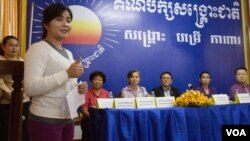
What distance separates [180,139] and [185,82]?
76.4 inches

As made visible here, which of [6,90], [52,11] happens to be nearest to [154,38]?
[6,90]

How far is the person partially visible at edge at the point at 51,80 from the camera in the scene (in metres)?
1.11

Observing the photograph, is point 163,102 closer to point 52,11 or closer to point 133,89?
point 133,89

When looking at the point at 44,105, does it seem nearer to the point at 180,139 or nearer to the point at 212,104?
the point at 180,139

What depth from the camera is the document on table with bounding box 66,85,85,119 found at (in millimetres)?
1174

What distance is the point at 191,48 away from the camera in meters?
4.40

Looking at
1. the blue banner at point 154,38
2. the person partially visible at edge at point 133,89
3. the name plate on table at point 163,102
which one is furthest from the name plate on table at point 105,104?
the blue banner at point 154,38

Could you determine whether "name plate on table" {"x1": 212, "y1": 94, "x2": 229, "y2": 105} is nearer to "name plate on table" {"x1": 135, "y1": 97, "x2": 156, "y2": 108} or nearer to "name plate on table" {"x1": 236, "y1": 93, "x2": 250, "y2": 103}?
"name plate on table" {"x1": 236, "y1": 93, "x2": 250, "y2": 103}

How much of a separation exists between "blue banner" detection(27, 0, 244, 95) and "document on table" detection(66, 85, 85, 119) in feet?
8.21

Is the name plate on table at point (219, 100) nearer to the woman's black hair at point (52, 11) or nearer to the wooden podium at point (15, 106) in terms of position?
the woman's black hair at point (52, 11)

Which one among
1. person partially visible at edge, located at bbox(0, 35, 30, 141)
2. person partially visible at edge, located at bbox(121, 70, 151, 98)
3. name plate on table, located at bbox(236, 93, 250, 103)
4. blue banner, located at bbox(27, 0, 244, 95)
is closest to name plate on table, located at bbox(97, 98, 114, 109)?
person partially visible at edge, located at bbox(0, 35, 30, 141)

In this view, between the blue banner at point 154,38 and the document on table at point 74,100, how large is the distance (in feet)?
8.21

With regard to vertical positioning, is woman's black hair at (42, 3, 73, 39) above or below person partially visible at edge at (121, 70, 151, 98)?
above

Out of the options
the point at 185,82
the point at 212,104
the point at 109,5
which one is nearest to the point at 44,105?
the point at 212,104
